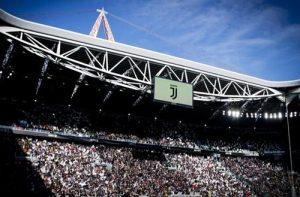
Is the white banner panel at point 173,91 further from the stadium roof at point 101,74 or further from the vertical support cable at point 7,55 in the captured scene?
the vertical support cable at point 7,55

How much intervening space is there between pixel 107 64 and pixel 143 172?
471 inches

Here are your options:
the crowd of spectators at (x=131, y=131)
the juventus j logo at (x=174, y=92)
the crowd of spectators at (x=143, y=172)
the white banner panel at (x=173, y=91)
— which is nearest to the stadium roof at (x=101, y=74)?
the white banner panel at (x=173, y=91)

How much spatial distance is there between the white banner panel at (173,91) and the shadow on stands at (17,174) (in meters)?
12.4

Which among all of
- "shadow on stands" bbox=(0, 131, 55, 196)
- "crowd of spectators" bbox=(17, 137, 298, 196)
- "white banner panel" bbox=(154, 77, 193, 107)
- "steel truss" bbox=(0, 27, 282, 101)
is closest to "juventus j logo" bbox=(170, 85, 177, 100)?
"white banner panel" bbox=(154, 77, 193, 107)

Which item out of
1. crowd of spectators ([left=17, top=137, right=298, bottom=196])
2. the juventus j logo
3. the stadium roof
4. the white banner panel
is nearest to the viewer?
the stadium roof

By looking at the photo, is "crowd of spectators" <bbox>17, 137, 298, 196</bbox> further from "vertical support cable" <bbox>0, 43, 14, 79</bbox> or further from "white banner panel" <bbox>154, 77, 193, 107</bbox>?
"white banner panel" <bbox>154, 77, 193, 107</bbox>

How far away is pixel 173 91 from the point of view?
32812 mm

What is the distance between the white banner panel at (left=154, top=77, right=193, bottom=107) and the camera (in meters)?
31.9

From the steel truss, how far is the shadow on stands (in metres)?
8.85

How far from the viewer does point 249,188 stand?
4016cm

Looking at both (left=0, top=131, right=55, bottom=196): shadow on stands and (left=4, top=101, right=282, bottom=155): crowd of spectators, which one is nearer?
(left=0, top=131, right=55, bottom=196): shadow on stands

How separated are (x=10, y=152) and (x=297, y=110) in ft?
115

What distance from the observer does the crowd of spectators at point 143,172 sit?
98.5 feet

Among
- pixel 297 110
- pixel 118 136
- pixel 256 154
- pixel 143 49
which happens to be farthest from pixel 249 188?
pixel 143 49
